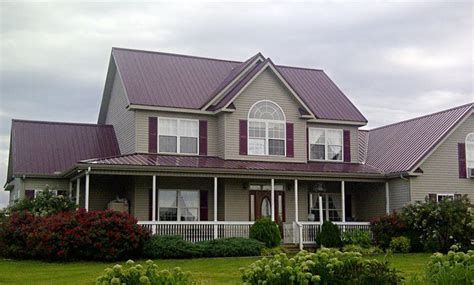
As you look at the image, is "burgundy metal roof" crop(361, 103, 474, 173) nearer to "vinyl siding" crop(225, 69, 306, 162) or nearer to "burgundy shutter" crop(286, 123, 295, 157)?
"vinyl siding" crop(225, 69, 306, 162)

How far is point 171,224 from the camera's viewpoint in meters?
25.8

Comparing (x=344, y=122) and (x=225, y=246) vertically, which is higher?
(x=344, y=122)

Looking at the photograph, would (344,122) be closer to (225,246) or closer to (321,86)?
(321,86)

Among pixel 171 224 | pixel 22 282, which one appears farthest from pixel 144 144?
pixel 22 282

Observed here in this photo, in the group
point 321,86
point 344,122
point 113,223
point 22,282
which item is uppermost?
point 321,86

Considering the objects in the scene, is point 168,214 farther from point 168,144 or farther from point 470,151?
point 470,151

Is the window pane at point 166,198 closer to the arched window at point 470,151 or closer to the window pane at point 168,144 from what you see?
the window pane at point 168,144

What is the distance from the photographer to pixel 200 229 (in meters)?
26.4

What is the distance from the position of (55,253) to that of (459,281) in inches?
628

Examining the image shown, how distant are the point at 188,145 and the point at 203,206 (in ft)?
9.17

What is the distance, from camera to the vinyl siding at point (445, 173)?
97.9 ft

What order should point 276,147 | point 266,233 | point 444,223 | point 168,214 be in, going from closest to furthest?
point 266,233
point 444,223
point 168,214
point 276,147

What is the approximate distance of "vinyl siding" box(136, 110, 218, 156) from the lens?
2862 cm

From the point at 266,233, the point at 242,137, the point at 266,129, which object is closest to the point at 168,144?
the point at 242,137
